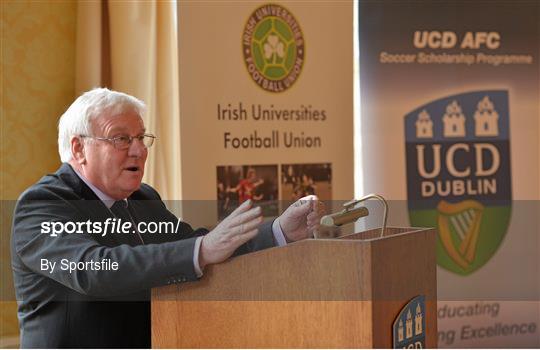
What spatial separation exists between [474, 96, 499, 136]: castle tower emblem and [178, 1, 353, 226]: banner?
97 centimetres

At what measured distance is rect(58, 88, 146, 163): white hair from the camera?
244cm

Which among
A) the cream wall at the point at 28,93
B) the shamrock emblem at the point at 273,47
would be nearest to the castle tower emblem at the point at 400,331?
the cream wall at the point at 28,93

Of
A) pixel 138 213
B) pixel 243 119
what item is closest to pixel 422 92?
pixel 243 119

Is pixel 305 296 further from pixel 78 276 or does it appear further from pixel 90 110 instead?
pixel 90 110

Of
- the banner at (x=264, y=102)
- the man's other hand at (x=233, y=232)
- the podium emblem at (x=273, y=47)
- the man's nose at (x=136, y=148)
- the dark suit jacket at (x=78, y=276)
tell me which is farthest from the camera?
the podium emblem at (x=273, y=47)

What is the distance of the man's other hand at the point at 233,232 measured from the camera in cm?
191

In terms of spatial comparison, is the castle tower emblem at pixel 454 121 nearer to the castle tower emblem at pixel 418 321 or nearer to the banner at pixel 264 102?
the banner at pixel 264 102

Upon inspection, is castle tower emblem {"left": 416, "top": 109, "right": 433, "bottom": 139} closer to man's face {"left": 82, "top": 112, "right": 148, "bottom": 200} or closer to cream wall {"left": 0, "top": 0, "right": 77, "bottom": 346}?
cream wall {"left": 0, "top": 0, "right": 77, "bottom": 346}

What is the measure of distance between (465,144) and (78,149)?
336 centimetres

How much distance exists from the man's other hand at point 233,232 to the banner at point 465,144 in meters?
3.25

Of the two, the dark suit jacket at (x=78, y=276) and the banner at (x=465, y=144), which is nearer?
the dark suit jacket at (x=78, y=276)

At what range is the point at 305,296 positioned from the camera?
188 cm

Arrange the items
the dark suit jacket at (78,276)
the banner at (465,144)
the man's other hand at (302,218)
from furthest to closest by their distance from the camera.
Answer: the banner at (465,144) → the man's other hand at (302,218) → the dark suit jacket at (78,276)

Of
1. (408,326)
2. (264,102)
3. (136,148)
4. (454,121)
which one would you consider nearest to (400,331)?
(408,326)
